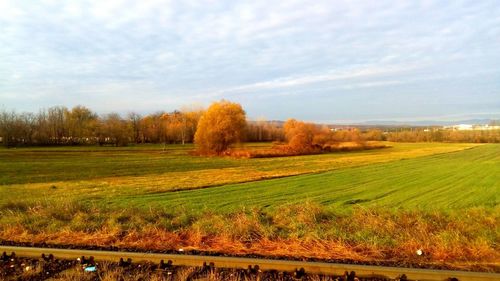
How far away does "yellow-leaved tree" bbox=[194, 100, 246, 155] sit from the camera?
3105 inches

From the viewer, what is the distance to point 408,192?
2250cm

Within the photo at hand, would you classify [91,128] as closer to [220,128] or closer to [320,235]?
[220,128]

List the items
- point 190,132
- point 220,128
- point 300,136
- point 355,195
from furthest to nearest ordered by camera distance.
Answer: point 190,132
point 300,136
point 220,128
point 355,195

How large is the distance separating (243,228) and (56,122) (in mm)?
123224

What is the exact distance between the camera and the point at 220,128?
259ft

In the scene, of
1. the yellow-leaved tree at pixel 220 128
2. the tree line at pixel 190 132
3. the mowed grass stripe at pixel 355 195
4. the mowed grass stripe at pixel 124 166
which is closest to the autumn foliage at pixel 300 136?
the tree line at pixel 190 132

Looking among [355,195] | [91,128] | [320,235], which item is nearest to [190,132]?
[91,128]

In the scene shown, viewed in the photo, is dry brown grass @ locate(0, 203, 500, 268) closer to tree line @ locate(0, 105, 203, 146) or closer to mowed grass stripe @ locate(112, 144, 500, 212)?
mowed grass stripe @ locate(112, 144, 500, 212)

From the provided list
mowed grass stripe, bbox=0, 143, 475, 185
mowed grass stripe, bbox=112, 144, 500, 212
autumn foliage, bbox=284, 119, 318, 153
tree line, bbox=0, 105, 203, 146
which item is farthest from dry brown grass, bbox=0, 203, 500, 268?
tree line, bbox=0, 105, 203, 146

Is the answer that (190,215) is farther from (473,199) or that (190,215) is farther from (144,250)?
(473,199)

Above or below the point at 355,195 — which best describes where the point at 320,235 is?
above

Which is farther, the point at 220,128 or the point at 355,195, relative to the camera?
the point at 220,128

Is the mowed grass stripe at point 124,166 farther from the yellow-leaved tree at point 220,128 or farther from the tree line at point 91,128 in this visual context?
the tree line at point 91,128

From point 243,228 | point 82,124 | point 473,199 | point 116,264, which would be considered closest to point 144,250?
point 116,264
